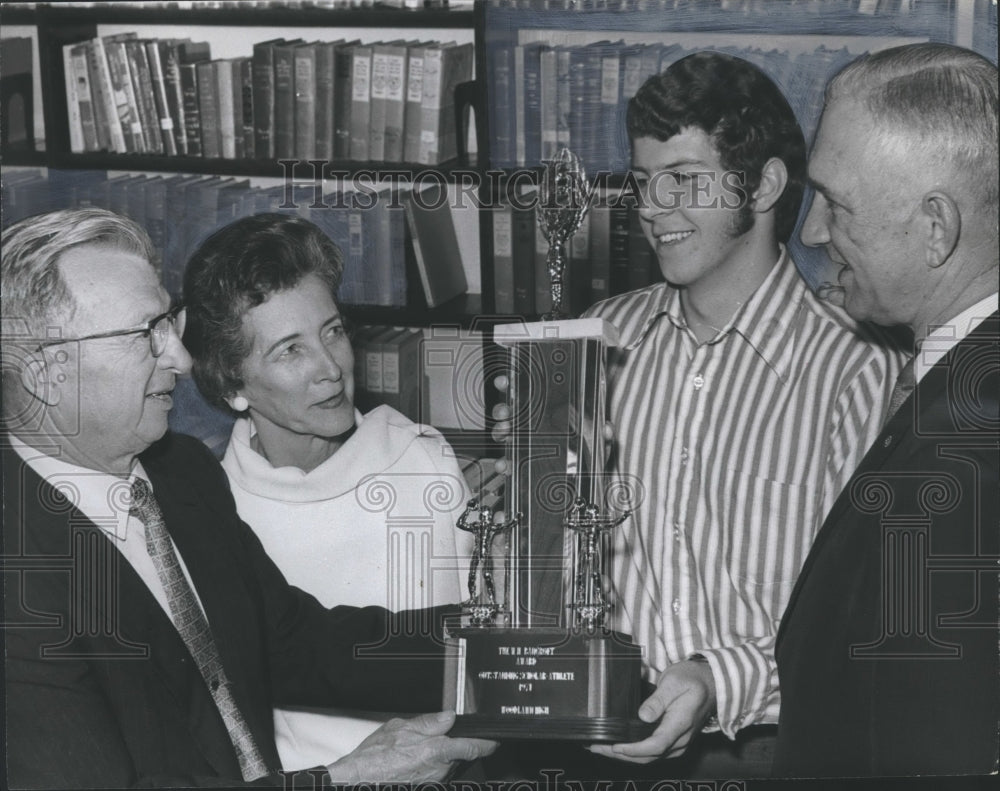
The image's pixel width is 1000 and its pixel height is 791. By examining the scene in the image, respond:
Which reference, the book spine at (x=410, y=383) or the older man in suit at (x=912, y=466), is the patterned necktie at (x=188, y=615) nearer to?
the book spine at (x=410, y=383)

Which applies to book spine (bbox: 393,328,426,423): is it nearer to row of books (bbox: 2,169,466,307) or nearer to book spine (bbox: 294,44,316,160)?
row of books (bbox: 2,169,466,307)

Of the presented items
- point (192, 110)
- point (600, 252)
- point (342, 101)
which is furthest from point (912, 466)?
point (192, 110)

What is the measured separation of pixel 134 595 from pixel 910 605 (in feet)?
4.46

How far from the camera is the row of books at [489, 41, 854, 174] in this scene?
6.99 feet

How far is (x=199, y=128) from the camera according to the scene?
2.28 meters

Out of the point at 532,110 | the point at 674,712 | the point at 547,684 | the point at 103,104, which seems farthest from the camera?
the point at 103,104

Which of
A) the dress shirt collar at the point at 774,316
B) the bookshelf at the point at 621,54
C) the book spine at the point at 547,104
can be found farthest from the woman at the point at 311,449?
the dress shirt collar at the point at 774,316

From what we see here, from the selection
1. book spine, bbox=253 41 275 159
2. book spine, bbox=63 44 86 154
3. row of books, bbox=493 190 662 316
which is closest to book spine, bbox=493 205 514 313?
row of books, bbox=493 190 662 316

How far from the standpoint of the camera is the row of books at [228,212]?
218 cm

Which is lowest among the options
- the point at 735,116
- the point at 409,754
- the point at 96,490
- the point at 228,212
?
the point at 409,754

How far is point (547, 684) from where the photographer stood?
201cm

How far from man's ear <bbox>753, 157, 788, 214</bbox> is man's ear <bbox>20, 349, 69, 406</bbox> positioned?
120cm

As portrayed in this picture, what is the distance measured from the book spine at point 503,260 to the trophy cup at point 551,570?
0.09m

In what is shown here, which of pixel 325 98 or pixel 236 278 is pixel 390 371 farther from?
pixel 325 98
